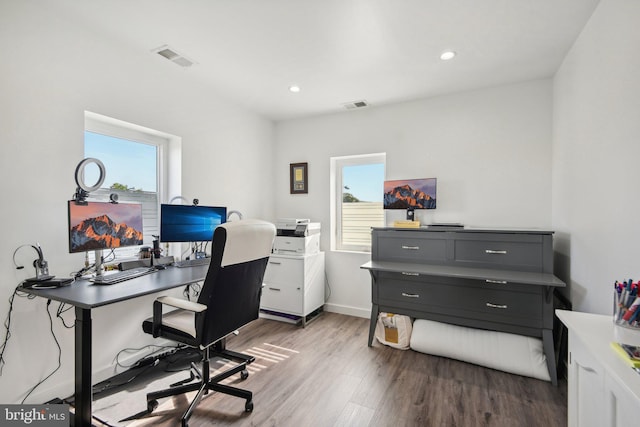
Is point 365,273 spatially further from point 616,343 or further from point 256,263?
point 616,343

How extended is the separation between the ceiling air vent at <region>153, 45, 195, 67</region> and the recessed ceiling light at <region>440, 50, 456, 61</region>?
2.11 m

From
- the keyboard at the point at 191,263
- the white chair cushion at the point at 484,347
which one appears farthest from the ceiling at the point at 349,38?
the white chair cushion at the point at 484,347

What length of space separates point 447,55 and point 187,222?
100 inches

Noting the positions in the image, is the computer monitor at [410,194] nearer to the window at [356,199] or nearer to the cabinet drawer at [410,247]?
the window at [356,199]

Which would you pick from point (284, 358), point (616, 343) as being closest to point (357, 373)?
point (284, 358)

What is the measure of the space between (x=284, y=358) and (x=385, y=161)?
2365 millimetres

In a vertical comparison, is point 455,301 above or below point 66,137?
below

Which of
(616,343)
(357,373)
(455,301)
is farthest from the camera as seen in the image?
(455,301)

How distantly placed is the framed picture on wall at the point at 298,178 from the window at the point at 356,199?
0.37 metres

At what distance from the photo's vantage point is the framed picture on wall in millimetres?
3879

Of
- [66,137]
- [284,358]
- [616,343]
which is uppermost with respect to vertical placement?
[66,137]

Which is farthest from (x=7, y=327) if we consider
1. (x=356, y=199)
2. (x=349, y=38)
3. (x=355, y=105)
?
(x=355, y=105)

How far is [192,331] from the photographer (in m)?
1.72

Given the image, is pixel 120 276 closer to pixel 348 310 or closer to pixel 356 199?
pixel 348 310
